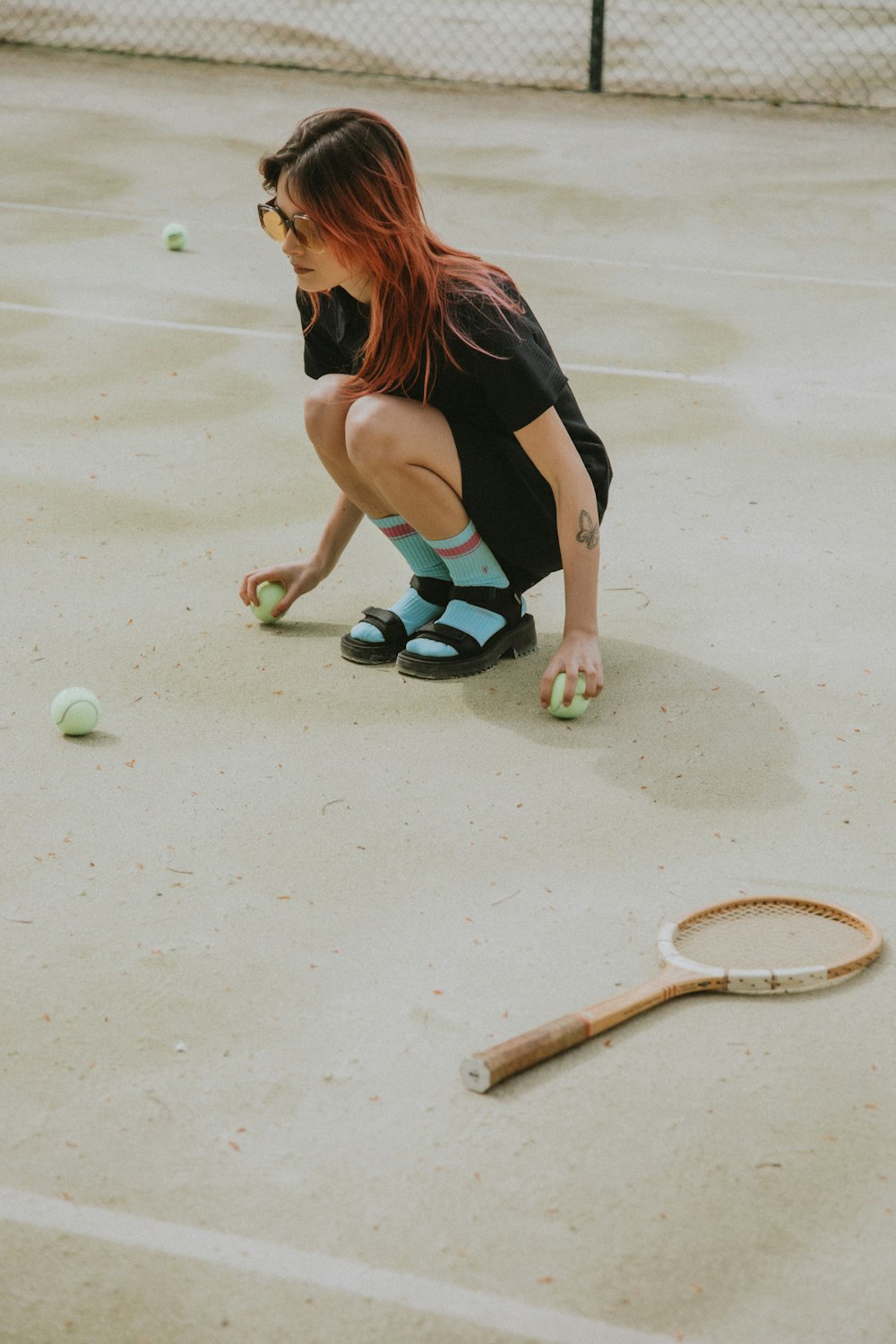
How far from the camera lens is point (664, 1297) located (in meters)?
1.90

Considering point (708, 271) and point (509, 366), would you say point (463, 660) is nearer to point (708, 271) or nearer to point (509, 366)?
point (509, 366)

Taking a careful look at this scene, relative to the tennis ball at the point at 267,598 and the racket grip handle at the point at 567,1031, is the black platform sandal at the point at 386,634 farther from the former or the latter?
the racket grip handle at the point at 567,1031

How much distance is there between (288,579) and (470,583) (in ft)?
1.67

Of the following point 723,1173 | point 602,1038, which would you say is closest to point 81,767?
point 602,1038

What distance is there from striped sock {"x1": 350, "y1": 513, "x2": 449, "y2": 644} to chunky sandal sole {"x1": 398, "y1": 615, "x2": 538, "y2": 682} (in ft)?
0.27

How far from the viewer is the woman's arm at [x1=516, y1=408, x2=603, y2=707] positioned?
125 inches

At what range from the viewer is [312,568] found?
3.72 meters

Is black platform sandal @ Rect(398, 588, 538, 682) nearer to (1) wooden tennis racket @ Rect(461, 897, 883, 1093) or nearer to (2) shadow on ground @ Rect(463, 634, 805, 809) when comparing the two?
(2) shadow on ground @ Rect(463, 634, 805, 809)

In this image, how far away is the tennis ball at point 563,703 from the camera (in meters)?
3.23

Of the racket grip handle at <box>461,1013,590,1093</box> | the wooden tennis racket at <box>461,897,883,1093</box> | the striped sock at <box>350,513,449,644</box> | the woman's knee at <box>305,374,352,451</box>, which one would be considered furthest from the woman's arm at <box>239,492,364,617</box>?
the racket grip handle at <box>461,1013,590,1093</box>

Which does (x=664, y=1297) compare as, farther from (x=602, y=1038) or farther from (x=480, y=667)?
(x=480, y=667)

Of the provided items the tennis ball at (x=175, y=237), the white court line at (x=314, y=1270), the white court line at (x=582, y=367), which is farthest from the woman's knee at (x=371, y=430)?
the tennis ball at (x=175, y=237)

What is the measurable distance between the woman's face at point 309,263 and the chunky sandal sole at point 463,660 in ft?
2.95

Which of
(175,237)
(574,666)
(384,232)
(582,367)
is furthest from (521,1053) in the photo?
(175,237)
